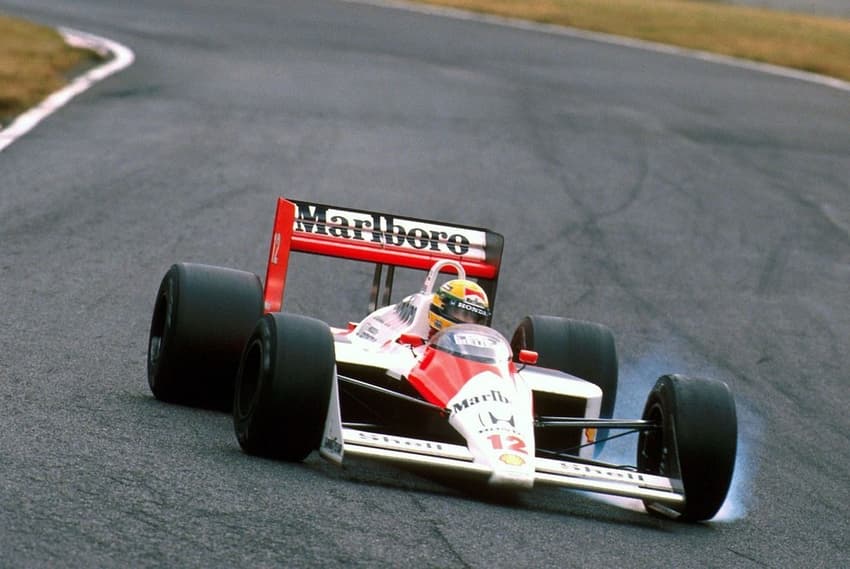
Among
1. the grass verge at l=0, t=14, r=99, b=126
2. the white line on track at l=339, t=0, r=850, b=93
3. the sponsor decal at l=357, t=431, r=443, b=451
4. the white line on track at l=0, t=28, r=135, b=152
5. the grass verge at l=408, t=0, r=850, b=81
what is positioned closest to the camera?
the sponsor decal at l=357, t=431, r=443, b=451

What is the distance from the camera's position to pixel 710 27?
106 feet

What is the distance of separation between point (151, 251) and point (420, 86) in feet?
34.5

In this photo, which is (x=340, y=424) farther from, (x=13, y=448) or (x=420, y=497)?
(x=13, y=448)

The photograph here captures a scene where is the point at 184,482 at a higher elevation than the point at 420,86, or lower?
higher

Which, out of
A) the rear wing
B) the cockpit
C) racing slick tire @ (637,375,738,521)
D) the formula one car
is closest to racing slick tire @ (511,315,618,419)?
the formula one car

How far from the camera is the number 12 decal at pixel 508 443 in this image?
6516mm

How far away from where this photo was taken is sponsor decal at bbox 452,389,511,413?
6.86m

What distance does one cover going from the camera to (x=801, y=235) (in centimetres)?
1545

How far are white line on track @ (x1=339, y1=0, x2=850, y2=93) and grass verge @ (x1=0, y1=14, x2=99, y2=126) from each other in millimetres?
10419

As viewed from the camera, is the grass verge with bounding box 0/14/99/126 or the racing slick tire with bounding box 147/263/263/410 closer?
the racing slick tire with bounding box 147/263/263/410

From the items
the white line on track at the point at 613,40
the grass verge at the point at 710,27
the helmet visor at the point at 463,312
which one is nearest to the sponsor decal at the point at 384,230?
the helmet visor at the point at 463,312

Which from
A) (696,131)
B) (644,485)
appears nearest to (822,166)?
(696,131)

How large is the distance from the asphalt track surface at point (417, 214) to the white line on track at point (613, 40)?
0.77m

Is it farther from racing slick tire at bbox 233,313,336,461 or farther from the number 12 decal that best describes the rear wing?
the number 12 decal
